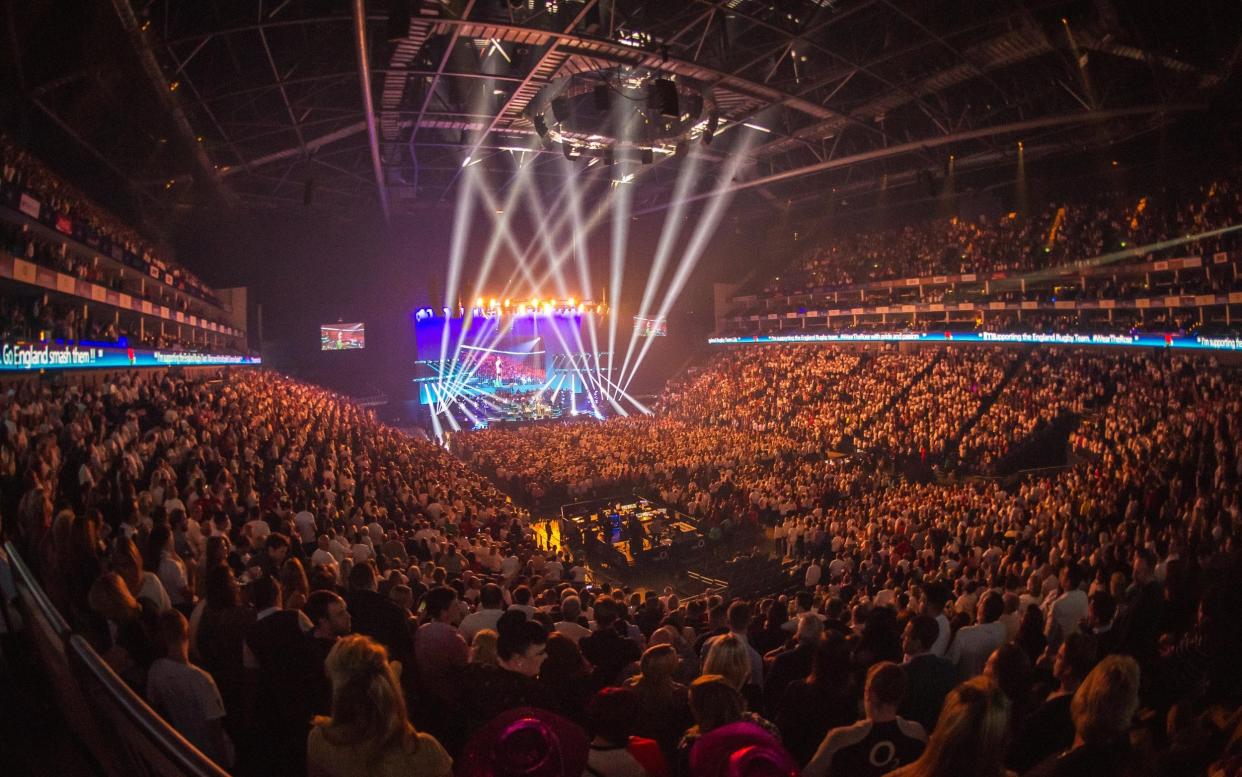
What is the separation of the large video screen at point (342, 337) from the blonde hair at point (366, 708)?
30789mm

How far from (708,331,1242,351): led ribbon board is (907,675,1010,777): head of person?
19423 mm

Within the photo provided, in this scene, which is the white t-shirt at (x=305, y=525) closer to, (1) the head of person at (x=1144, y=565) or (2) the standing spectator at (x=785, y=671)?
(2) the standing spectator at (x=785, y=671)

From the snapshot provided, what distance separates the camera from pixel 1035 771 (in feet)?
7.47

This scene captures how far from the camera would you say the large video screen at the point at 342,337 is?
99.7ft

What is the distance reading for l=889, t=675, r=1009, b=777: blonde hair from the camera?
5.95 ft

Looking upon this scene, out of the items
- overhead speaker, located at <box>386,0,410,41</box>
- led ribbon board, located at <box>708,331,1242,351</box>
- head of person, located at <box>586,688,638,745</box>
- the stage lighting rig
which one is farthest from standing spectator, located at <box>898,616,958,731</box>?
led ribbon board, located at <box>708,331,1242,351</box>

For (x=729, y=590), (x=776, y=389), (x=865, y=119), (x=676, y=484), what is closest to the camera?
(x=729, y=590)

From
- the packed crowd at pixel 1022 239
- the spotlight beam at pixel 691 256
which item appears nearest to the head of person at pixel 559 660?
the packed crowd at pixel 1022 239

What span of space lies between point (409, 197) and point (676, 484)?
18412 mm

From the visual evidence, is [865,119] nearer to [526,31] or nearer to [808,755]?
[526,31]

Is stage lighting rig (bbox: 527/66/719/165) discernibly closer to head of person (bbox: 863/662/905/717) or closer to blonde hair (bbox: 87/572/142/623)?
blonde hair (bbox: 87/572/142/623)

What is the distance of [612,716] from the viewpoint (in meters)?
2.28

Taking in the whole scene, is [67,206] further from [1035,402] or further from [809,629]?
[1035,402]

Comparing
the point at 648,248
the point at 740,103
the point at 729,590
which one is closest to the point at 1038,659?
the point at 729,590
